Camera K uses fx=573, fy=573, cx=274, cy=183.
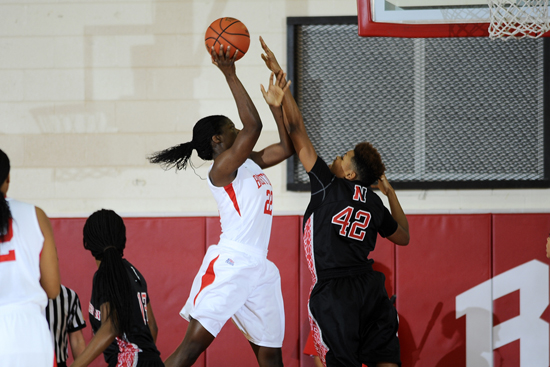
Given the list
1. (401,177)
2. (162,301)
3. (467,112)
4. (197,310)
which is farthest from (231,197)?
(467,112)

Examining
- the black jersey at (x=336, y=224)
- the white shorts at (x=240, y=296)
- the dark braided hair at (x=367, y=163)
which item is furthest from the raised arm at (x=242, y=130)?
the dark braided hair at (x=367, y=163)

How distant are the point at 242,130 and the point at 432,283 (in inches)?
96.6

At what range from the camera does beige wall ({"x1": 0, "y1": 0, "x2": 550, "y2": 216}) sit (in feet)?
Result: 17.2

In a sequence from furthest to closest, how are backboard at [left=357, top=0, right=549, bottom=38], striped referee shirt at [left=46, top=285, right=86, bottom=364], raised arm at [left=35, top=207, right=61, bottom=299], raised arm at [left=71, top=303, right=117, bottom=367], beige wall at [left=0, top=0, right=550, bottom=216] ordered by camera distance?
beige wall at [left=0, top=0, right=550, bottom=216] < backboard at [left=357, top=0, right=549, bottom=38] < striped referee shirt at [left=46, top=285, right=86, bottom=364] < raised arm at [left=71, top=303, right=117, bottom=367] < raised arm at [left=35, top=207, right=61, bottom=299]

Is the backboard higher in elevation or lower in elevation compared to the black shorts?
higher

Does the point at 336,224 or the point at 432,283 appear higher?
the point at 336,224

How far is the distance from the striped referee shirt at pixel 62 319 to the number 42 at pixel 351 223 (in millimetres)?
1569

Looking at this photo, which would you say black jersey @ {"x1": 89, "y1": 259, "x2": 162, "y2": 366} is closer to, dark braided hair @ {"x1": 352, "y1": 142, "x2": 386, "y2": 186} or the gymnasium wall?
dark braided hair @ {"x1": 352, "y1": 142, "x2": 386, "y2": 186}

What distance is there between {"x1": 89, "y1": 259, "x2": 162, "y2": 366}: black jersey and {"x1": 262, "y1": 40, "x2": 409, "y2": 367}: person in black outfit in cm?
97

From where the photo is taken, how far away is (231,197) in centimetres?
359

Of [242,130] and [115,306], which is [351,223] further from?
[115,306]

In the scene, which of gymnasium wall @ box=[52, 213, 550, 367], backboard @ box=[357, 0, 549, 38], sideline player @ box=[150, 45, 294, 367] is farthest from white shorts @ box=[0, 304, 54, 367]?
backboard @ box=[357, 0, 549, 38]

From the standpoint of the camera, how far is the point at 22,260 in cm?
236

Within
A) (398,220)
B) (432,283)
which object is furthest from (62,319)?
(432,283)
